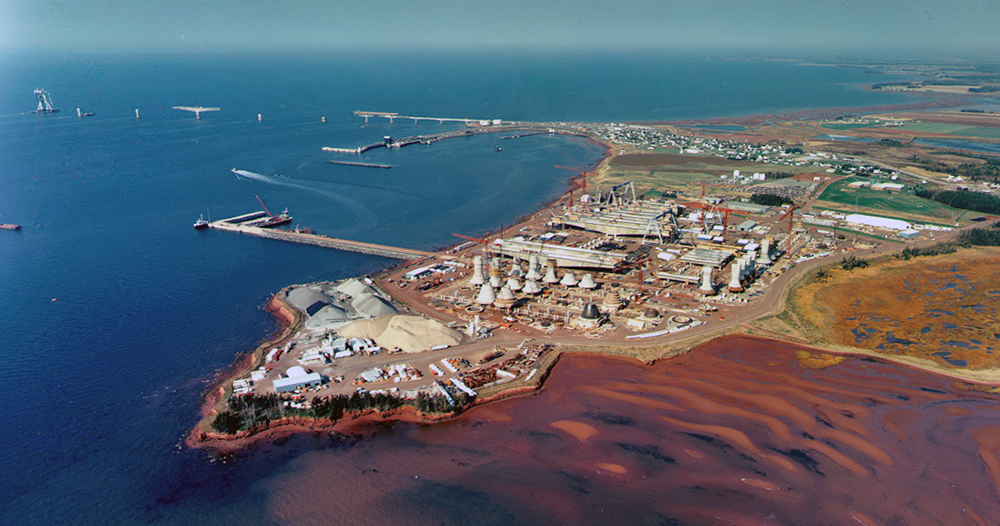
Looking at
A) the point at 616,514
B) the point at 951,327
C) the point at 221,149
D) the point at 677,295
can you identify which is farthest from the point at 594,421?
the point at 221,149

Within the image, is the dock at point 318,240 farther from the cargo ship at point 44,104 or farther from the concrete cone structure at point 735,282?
the cargo ship at point 44,104

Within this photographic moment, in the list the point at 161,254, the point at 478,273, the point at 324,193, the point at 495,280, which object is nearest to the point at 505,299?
the point at 495,280

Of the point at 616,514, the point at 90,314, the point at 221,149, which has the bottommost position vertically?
the point at 616,514

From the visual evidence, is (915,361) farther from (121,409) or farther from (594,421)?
(121,409)

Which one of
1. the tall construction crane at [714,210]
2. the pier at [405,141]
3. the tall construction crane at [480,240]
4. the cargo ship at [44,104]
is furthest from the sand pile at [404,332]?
the cargo ship at [44,104]

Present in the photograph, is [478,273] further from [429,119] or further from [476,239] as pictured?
[429,119]
